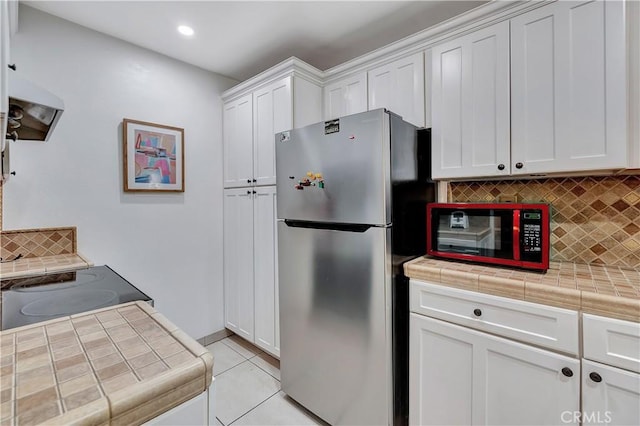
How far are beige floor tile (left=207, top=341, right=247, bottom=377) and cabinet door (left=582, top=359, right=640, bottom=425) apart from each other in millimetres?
2152

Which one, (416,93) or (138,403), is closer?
(138,403)

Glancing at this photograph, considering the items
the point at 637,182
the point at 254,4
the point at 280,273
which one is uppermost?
the point at 254,4

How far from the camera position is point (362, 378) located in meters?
1.47

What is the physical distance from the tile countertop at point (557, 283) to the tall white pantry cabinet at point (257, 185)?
4.01 ft

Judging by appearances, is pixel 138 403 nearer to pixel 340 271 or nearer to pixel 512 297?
pixel 340 271

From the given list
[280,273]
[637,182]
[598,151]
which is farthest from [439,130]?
[280,273]

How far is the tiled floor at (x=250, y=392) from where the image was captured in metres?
1.74

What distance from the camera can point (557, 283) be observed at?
3.78ft

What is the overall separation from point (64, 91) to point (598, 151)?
9.96 ft

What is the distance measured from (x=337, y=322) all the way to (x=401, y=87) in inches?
58.9

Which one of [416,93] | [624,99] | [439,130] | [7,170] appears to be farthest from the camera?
[416,93]

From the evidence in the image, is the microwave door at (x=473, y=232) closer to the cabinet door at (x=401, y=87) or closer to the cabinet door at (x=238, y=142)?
the cabinet door at (x=401, y=87)


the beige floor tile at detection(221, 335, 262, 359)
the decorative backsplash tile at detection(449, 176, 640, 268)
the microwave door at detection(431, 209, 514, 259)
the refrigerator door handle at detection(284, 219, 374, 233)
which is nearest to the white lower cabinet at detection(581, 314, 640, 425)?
the microwave door at detection(431, 209, 514, 259)
